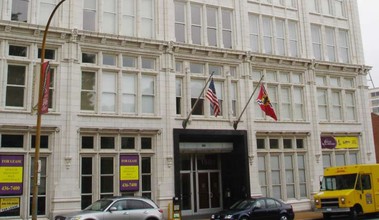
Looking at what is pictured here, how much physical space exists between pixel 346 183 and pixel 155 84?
11.9m

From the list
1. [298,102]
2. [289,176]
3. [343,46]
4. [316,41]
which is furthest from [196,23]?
[343,46]

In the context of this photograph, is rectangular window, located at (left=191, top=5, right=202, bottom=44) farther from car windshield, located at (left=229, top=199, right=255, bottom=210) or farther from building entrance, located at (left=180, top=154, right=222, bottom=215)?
car windshield, located at (left=229, top=199, right=255, bottom=210)

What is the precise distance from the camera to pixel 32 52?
2239 cm

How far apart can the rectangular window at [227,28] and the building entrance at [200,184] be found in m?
7.50

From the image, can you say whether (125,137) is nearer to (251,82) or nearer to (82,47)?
(82,47)

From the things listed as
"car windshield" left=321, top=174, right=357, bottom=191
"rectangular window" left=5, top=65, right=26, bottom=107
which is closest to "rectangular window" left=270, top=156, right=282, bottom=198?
"car windshield" left=321, top=174, right=357, bottom=191

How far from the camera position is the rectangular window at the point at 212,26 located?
92.7 feet

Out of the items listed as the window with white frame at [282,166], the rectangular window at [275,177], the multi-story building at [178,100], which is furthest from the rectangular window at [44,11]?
the rectangular window at [275,177]

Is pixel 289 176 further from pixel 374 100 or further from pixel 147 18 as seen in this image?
pixel 374 100

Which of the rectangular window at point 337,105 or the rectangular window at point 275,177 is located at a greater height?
the rectangular window at point 337,105

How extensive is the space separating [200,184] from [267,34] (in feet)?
38.1

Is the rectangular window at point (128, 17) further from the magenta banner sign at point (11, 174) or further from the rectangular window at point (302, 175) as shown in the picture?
the rectangular window at point (302, 175)

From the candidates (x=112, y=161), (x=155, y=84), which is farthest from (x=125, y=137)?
(x=155, y=84)

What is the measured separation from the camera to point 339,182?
23.4m
